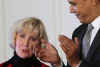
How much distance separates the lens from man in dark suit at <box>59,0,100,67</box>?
105 cm

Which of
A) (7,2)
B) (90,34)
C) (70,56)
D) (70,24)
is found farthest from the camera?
(7,2)

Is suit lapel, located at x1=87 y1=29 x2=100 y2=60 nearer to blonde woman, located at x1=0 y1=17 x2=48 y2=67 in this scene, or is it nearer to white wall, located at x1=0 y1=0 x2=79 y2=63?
blonde woman, located at x1=0 y1=17 x2=48 y2=67

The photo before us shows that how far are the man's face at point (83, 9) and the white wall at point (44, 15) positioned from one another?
2.74 feet

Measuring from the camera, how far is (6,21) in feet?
7.09

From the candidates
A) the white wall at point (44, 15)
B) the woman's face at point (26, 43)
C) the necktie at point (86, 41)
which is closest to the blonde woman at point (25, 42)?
the woman's face at point (26, 43)

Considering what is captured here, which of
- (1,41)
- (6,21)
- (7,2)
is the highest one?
(7,2)

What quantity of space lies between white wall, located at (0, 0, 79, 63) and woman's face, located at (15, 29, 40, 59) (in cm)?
76

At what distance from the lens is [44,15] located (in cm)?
208

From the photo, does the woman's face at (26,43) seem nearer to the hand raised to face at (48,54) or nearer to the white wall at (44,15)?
the hand raised to face at (48,54)

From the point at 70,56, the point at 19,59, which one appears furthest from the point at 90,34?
the point at 19,59

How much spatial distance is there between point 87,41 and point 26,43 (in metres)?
0.25

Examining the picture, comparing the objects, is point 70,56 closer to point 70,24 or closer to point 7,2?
point 70,24

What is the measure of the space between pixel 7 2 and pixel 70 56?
3.91ft

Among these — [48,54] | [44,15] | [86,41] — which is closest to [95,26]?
[86,41]
